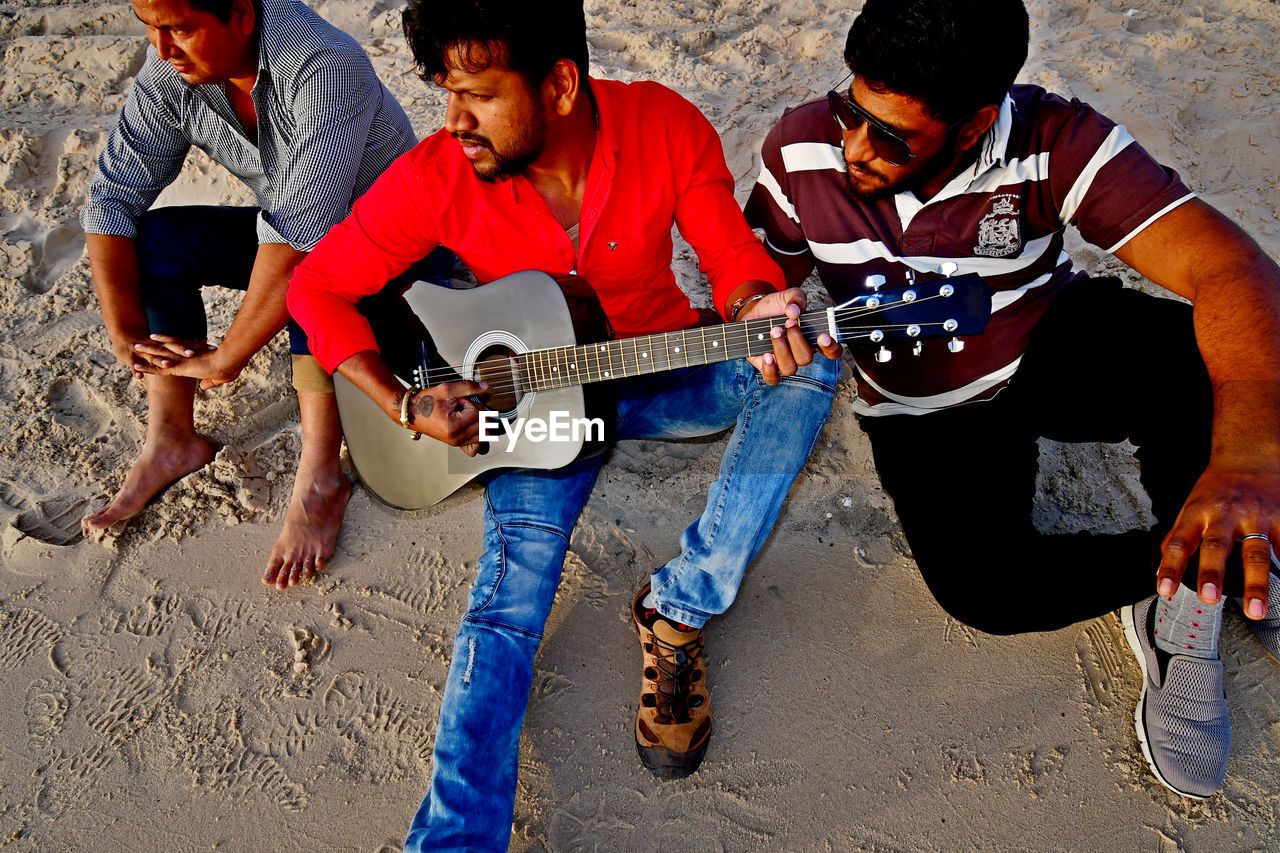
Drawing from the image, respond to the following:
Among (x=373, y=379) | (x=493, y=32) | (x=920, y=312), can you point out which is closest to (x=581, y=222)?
(x=493, y=32)

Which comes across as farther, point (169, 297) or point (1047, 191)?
point (169, 297)

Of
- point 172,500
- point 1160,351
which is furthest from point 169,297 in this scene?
point 1160,351

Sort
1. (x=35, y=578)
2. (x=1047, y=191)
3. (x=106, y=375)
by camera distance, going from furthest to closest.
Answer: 1. (x=106, y=375)
2. (x=35, y=578)
3. (x=1047, y=191)

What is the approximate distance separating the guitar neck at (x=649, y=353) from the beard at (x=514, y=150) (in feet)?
1.58

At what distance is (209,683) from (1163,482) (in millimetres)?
2707

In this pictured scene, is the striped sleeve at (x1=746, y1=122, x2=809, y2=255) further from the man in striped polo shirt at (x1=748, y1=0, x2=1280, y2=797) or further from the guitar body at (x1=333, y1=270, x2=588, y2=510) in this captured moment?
the guitar body at (x1=333, y1=270, x2=588, y2=510)

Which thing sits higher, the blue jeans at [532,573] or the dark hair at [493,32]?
the dark hair at [493,32]

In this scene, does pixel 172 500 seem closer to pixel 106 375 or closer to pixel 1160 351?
pixel 106 375

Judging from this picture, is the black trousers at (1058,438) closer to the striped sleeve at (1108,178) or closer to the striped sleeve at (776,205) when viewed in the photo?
the striped sleeve at (1108,178)

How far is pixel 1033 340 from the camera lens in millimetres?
2010

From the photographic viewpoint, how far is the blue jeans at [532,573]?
1749 mm

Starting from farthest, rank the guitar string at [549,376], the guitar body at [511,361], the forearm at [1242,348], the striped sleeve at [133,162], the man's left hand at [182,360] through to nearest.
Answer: the man's left hand at [182,360], the striped sleeve at [133,162], the guitar string at [549,376], the guitar body at [511,361], the forearm at [1242,348]

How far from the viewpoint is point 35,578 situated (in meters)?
2.46
